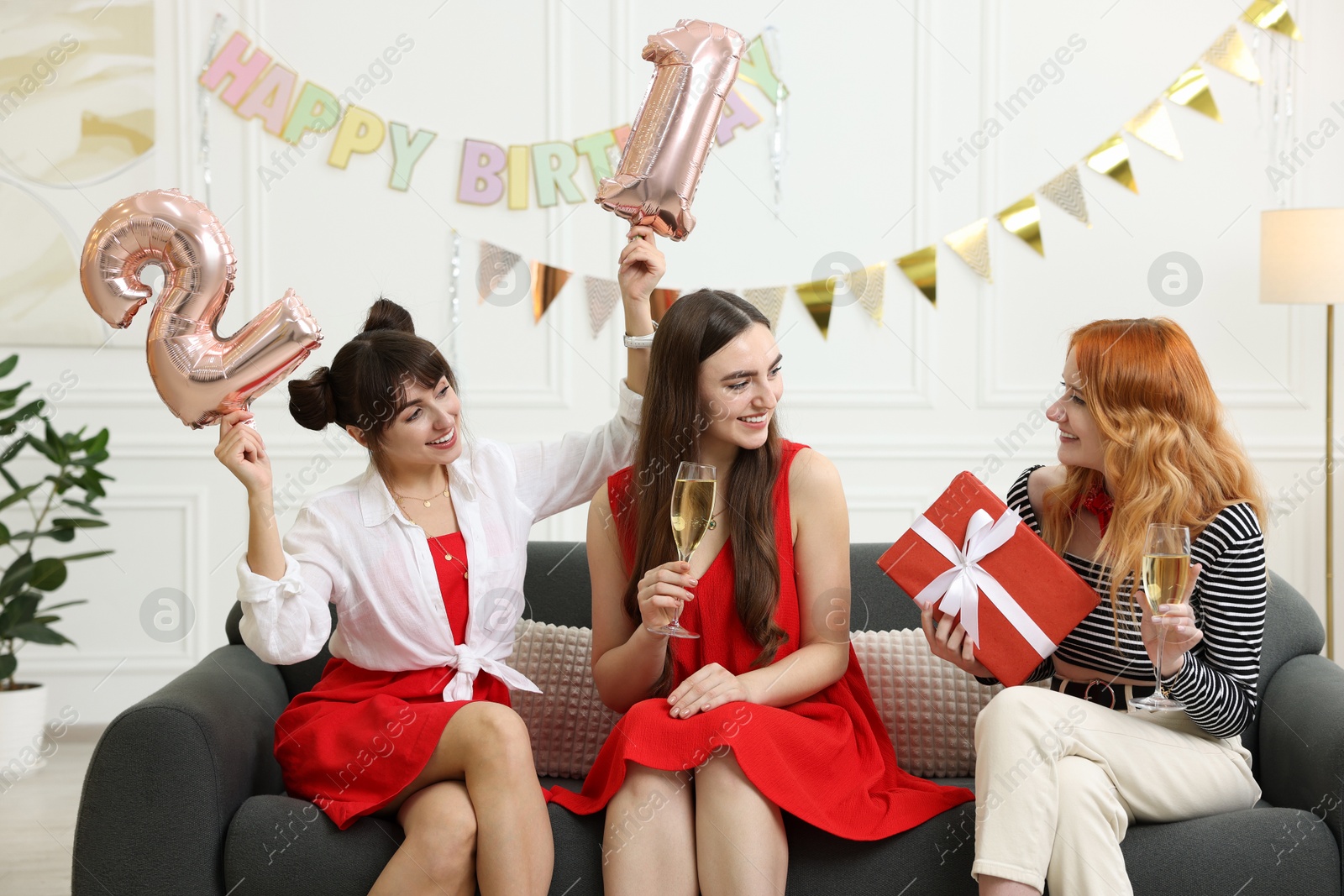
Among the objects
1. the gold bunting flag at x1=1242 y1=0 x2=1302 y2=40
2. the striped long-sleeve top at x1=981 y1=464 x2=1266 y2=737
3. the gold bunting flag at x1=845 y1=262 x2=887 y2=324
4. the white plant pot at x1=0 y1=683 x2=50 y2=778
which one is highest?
the gold bunting flag at x1=1242 y1=0 x2=1302 y2=40

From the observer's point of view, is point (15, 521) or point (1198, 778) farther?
point (15, 521)

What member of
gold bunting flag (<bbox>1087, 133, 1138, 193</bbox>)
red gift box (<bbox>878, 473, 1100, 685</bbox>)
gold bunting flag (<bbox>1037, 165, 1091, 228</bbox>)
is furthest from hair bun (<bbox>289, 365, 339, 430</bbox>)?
gold bunting flag (<bbox>1087, 133, 1138, 193</bbox>)

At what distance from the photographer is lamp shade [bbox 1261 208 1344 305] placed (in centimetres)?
340

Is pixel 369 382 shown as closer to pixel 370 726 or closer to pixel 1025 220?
pixel 370 726

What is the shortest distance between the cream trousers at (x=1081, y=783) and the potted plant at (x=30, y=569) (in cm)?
275

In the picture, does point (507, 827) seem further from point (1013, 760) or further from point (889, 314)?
point (889, 314)

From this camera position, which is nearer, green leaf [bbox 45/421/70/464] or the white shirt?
the white shirt

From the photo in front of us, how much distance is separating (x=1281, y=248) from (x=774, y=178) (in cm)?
151

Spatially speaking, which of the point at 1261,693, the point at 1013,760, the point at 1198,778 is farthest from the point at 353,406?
the point at 1261,693

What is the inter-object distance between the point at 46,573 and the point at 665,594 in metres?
2.46

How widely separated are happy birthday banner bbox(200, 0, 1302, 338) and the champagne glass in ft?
6.80

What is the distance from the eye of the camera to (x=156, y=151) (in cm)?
374

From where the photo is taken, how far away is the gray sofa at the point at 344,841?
1.76 m

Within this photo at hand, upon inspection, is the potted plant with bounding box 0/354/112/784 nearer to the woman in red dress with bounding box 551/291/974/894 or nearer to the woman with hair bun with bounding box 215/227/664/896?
the woman with hair bun with bounding box 215/227/664/896
